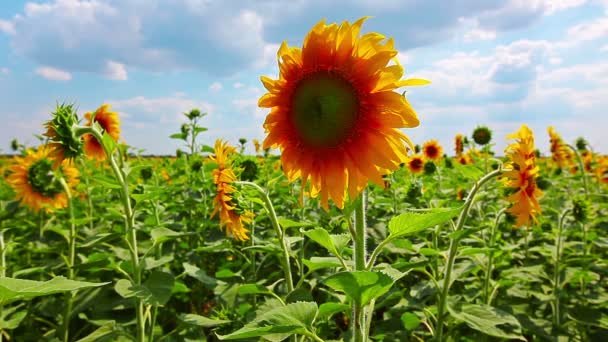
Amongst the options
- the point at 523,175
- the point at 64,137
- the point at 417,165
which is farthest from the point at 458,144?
the point at 64,137

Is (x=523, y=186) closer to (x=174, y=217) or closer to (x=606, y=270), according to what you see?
(x=606, y=270)

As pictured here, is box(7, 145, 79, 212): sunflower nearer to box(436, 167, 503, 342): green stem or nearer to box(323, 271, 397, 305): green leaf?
box(436, 167, 503, 342): green stem

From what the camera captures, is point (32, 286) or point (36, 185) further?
point (36, 185)

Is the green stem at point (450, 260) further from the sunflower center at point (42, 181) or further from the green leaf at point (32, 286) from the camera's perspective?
the sunflower center at point (42, 181)

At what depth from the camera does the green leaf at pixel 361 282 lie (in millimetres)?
1290

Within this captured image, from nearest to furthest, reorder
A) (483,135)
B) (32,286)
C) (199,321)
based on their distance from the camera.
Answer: (32,286) < (199,321) < (483,135)

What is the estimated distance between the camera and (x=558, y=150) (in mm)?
8484

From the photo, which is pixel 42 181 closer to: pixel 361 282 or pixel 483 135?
pixel 361 282

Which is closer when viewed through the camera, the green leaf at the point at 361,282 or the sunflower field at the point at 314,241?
the green leaf at the point at 361,282

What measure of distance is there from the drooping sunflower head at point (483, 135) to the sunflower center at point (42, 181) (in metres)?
4.98

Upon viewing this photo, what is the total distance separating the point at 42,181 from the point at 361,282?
3.79 m

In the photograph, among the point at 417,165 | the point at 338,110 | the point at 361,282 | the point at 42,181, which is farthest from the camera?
the point at 417,165

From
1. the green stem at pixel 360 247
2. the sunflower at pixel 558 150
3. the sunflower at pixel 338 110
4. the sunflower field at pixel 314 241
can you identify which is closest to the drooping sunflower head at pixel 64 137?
the sunflower field at pixel 314 241

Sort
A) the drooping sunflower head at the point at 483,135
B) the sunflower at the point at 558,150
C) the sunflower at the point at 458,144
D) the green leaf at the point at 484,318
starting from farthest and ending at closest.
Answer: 1. the sunflower at the point at 458,144
2. the sunflower at the point at 558,150
3. the drooping sunflower head at the point at 483,135
4. the green leaf at the point at 484,318
